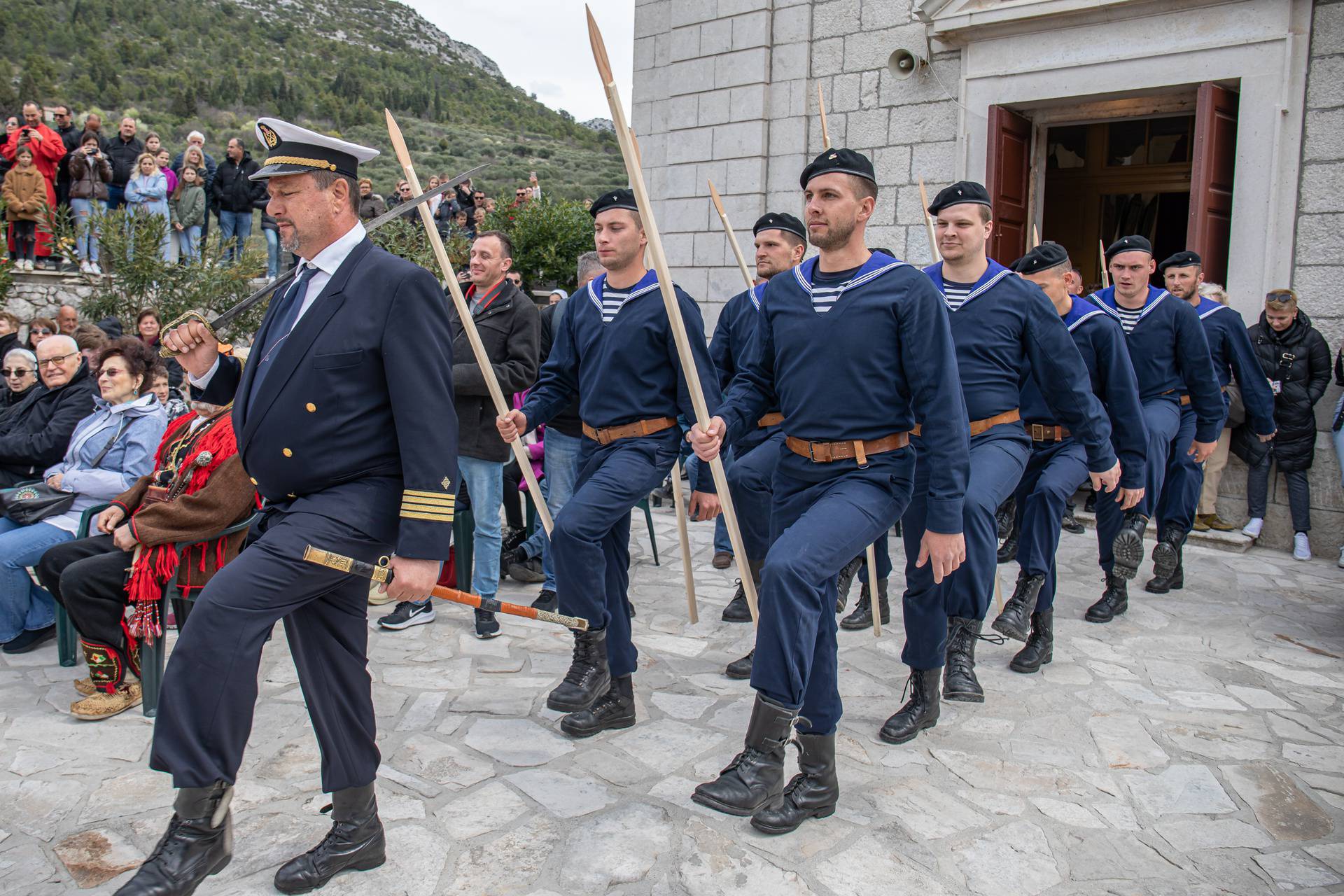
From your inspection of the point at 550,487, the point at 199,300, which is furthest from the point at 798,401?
the point at 199,300

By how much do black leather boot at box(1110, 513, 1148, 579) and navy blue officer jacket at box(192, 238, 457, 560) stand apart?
161 inches

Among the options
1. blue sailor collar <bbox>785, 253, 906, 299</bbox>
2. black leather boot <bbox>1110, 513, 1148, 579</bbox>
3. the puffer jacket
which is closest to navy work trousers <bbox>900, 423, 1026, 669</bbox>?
blue sailor collar <bbox>785, 253, 906, 299</bbox>

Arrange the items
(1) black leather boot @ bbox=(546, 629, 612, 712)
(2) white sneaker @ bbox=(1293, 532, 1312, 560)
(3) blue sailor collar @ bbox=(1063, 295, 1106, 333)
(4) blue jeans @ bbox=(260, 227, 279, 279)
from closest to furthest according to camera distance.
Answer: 1. (1) black leather boot @ bbox=(546, 629, 612, 712)
2. (3) blue sailor collar @ bbox=(1063, 295, 1106, 333)
3. (2) white sneaker @ bbox=(1293, 532, 1312, 560)
4. (4) blue jeans @ bbox=(260, 227, 279, 279)

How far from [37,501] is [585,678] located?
281cm

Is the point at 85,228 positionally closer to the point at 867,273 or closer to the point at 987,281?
the point at 987,281

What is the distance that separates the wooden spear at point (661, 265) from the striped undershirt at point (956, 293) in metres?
1.17

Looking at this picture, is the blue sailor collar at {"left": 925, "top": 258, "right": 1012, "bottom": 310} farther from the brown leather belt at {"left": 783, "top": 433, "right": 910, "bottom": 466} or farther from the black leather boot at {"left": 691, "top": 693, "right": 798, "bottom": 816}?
the black leather boot at {"left": 691, "top": 693, "right": 798, "bottom": 816}

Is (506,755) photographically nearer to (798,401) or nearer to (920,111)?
(798,401)

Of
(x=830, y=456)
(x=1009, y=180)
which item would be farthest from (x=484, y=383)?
(x=1009, y=180)

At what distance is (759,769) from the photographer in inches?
129

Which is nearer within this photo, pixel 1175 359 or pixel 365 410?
pixel 365 410

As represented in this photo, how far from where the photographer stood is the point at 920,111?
9055mm

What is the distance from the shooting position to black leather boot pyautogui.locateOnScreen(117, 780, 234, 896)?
2.52 m

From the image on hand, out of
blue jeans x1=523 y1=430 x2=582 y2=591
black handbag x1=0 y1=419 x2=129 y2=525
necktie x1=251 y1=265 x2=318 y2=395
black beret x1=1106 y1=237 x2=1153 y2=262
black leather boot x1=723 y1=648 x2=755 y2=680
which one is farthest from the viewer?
black beret x1=1106 y1=237 x2=1153 y2=262
